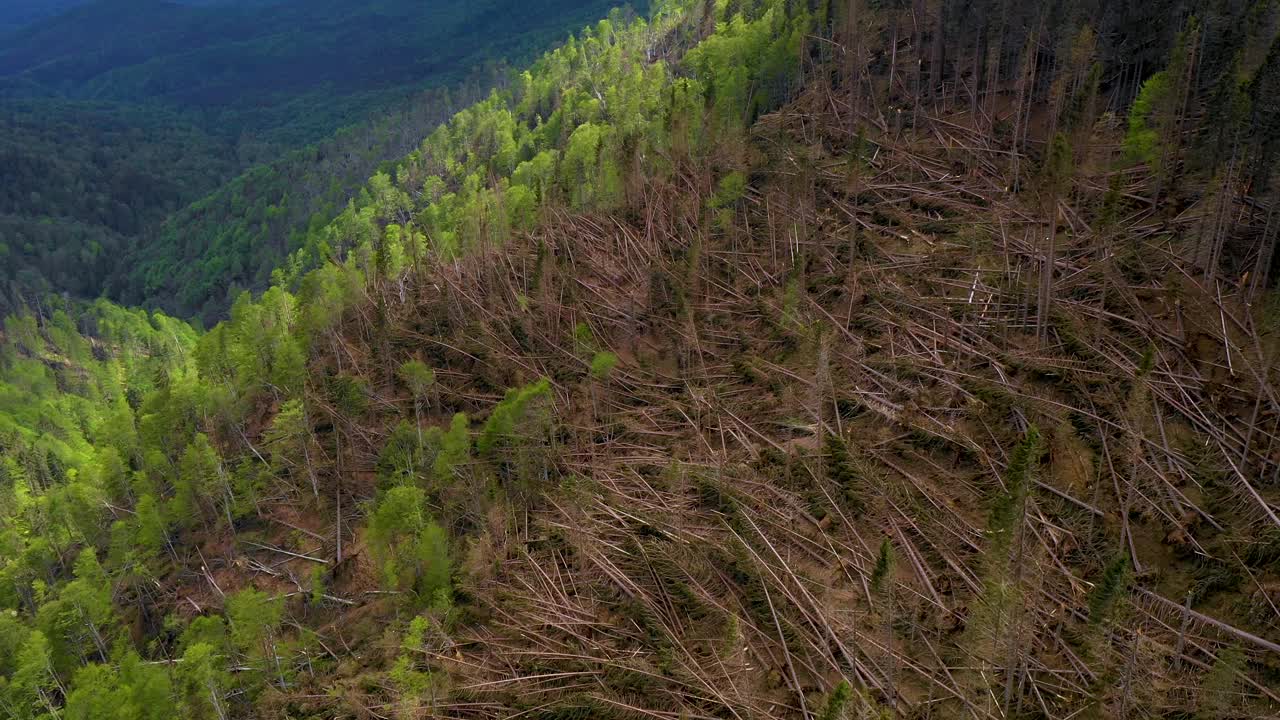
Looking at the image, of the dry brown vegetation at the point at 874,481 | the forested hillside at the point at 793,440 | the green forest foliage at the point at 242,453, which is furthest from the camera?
the green forest foliage at the point at 242,453

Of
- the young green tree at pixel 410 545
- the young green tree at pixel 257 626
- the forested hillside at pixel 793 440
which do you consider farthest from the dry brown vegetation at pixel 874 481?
the young green tree at pixel 257 626

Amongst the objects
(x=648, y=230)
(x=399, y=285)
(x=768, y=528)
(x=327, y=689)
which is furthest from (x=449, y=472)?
(x=399, y=285)

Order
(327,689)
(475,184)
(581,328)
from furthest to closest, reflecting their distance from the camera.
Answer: (475,184) < (581,328) < (327,689)

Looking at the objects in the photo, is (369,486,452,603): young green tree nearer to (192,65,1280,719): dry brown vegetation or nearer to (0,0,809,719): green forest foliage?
(0,0,809,719): green forest foliage

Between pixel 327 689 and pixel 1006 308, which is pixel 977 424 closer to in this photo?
pixel 1006 308

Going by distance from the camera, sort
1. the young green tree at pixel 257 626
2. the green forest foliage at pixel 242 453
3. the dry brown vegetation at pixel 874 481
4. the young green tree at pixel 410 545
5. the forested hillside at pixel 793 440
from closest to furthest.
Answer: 1. the dry brown vegetation at pixel 874 481
2. the forested hillside at pixel 793 440
3. the young green tree at pixel 410 545
4. the young green tree at pixel 257 626
5. the green forest foliage at pixel 242 453

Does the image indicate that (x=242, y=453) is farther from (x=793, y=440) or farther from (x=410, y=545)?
(x=793, y=440)

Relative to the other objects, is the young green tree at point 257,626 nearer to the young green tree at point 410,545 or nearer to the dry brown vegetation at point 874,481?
the dry brown vegetation at point 874,481

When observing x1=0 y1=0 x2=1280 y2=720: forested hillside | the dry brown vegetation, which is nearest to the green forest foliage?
x1=0 y1=0 x2=1280 y2=720: forested hillside
